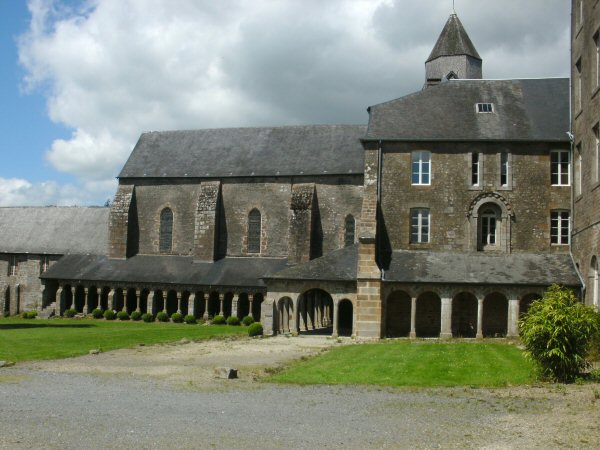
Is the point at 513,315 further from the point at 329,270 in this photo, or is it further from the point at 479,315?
the point at 329,270

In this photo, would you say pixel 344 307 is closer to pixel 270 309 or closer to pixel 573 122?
pixel 270 309

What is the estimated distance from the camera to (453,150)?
32.7 m

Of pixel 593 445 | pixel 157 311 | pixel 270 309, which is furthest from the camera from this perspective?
pixel 157 311

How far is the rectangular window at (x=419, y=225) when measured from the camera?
32625mm

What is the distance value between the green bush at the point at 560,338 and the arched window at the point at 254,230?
96.8 feet

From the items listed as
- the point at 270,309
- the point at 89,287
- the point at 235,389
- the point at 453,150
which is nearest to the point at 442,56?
the point at 453,150

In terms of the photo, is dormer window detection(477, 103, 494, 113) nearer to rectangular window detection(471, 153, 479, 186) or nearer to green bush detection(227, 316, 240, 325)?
rectangular window detection(471, 153, 479, 186)

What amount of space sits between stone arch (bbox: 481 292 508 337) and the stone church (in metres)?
0.06

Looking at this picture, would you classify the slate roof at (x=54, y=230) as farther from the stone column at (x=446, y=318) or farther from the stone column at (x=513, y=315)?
the stone column at (x=513, y=315)

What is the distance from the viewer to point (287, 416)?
1182cm

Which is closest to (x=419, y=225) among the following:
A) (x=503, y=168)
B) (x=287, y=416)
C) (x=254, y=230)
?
(x=503, y=168)

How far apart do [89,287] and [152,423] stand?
37.3 metres

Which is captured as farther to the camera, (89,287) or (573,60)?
(89,287)

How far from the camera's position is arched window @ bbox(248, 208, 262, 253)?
44719 millimetres
